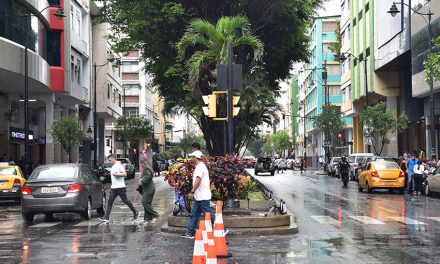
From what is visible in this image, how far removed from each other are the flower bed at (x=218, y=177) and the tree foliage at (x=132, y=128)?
55.8m

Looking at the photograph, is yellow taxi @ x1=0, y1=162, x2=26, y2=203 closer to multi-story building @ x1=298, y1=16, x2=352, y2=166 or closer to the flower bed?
the flower bed

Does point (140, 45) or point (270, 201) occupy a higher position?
point (140, 45)

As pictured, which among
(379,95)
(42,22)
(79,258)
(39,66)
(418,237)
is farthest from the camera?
(379,95)

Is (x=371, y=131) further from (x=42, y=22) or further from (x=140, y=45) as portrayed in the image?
(x=42, y=22)

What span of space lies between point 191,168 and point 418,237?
5.05m

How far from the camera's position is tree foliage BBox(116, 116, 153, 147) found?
7044 cm

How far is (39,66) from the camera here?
34.6 meters

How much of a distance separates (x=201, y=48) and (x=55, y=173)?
10519 millimetres

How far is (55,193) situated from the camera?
16203 mm

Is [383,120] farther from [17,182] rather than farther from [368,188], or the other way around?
[17,182]

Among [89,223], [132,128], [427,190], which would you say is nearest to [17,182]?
[89,223]

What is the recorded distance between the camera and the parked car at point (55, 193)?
16.2 meters

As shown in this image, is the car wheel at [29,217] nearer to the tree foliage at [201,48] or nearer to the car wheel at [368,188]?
the tree foliage at [201,48]

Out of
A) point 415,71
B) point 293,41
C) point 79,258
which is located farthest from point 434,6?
point 79,258
